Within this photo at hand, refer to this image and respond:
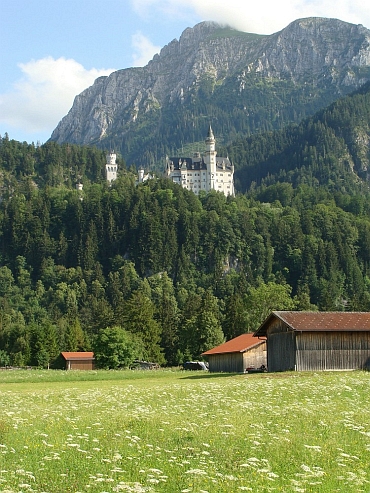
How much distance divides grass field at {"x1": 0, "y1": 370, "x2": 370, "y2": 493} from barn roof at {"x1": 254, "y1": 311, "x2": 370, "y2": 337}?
28.8 metres

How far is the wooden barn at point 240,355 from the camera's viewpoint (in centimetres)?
7688

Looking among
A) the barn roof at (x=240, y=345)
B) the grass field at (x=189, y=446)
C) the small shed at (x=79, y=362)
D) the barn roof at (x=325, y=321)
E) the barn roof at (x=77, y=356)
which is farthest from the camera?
the barn roof at (x=77, y=356)

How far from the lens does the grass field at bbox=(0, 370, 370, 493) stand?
1599 centimetres

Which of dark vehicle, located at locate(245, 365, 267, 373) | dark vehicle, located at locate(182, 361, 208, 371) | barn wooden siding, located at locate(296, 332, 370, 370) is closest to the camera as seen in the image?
barn wooden siding, located at locate(296, 332, 370, 370)

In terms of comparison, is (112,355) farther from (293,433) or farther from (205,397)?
(293,433)

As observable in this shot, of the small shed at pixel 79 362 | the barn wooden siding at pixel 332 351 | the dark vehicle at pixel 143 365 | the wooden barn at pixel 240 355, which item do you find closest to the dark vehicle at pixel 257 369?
the wooden barn at pixel 240 355

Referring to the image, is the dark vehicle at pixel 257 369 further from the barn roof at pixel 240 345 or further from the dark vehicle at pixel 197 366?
the dark vehicle at pixel 197 366

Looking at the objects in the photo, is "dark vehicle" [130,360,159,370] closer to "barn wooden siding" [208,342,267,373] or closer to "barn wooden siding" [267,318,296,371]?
"barn wooden siding" [208,342,267,373]

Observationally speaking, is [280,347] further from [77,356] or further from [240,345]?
[77,356]

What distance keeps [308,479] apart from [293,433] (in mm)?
5372

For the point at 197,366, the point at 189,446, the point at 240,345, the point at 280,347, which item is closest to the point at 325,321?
the point at 280,347

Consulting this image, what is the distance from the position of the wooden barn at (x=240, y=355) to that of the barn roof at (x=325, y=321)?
12848 mm

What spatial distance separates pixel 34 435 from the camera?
2108 cm

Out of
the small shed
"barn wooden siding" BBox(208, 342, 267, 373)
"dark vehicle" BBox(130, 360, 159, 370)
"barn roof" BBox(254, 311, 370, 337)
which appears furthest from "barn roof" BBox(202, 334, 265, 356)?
the small shed
